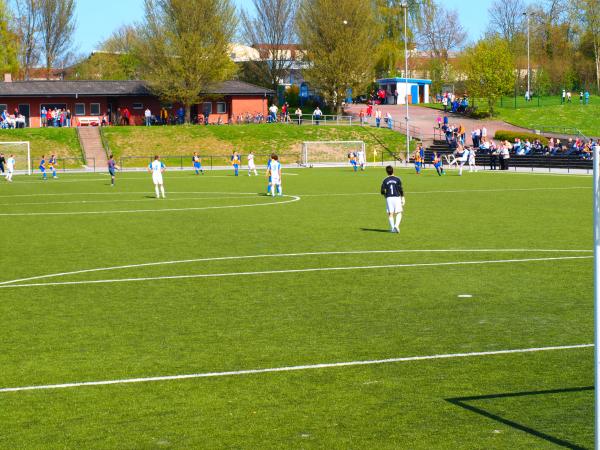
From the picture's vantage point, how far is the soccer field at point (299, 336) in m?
8.48

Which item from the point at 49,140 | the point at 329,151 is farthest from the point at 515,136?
the point at 49,140

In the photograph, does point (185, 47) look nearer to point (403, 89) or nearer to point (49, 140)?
point (49, 140)

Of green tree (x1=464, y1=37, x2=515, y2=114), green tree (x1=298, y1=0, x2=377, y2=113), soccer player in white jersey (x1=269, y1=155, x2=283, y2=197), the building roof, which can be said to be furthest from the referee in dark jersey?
green tree (x1=298, y1=0, x2=377, y2=113)

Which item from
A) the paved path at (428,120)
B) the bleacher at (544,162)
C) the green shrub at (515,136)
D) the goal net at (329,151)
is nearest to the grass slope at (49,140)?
the goal net at (329,151)

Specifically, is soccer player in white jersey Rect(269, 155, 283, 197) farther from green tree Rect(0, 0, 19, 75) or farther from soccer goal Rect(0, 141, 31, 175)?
green tree Rect(0, 0, 19, 75)

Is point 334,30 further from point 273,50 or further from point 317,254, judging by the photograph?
point 317,254

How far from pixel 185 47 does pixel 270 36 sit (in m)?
22.4

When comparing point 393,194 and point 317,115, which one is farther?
point 317,115

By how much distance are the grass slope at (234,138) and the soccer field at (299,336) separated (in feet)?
168

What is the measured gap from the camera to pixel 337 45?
89.4 meters

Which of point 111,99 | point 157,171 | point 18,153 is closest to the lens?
point 157,171

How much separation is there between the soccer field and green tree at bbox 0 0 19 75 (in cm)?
7595

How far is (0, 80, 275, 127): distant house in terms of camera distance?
85625 millimetres

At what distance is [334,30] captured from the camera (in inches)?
3497
